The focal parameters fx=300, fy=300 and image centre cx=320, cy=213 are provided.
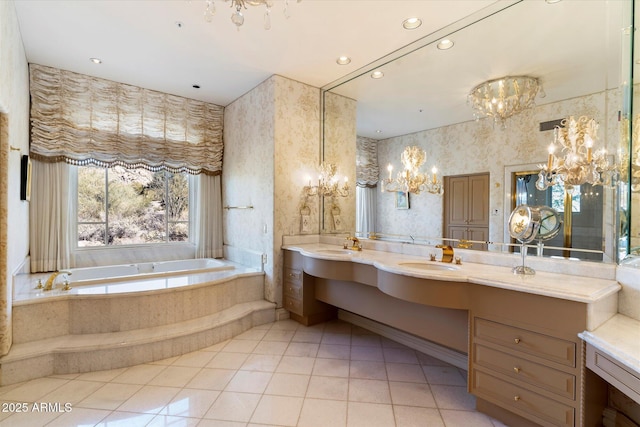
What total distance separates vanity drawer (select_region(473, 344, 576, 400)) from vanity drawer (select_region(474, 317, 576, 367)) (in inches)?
2.4

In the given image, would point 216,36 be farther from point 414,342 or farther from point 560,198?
point 414,342

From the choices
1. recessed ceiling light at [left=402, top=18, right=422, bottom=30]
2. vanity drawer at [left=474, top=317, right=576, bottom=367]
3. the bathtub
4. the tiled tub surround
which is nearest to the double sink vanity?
Answer: vanity drawer at [left=474, top=317, right=576, bottom=367]

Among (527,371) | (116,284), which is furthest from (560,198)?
(116,284)

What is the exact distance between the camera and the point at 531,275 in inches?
73.3

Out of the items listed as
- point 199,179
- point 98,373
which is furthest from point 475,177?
point 199,179

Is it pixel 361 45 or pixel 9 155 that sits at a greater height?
pixel 361 45

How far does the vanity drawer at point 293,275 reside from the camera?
3.33 metres

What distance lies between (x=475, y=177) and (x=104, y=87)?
4.26 meters

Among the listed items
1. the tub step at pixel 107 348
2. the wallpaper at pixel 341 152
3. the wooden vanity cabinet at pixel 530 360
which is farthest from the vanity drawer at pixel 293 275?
the wooden vanity cabinet at pixel 530 360

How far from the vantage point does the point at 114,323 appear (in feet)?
8.71

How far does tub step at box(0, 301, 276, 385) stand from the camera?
223cm

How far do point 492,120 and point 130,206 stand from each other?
4.33 m

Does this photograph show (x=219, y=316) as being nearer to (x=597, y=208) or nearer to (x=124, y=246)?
(x=124, y=246)

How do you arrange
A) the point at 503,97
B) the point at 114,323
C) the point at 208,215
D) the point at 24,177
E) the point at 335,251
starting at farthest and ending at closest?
the point at 208,215
the point at 335,251
the point at 24,177
the point at 114,323
the point at 503,97
